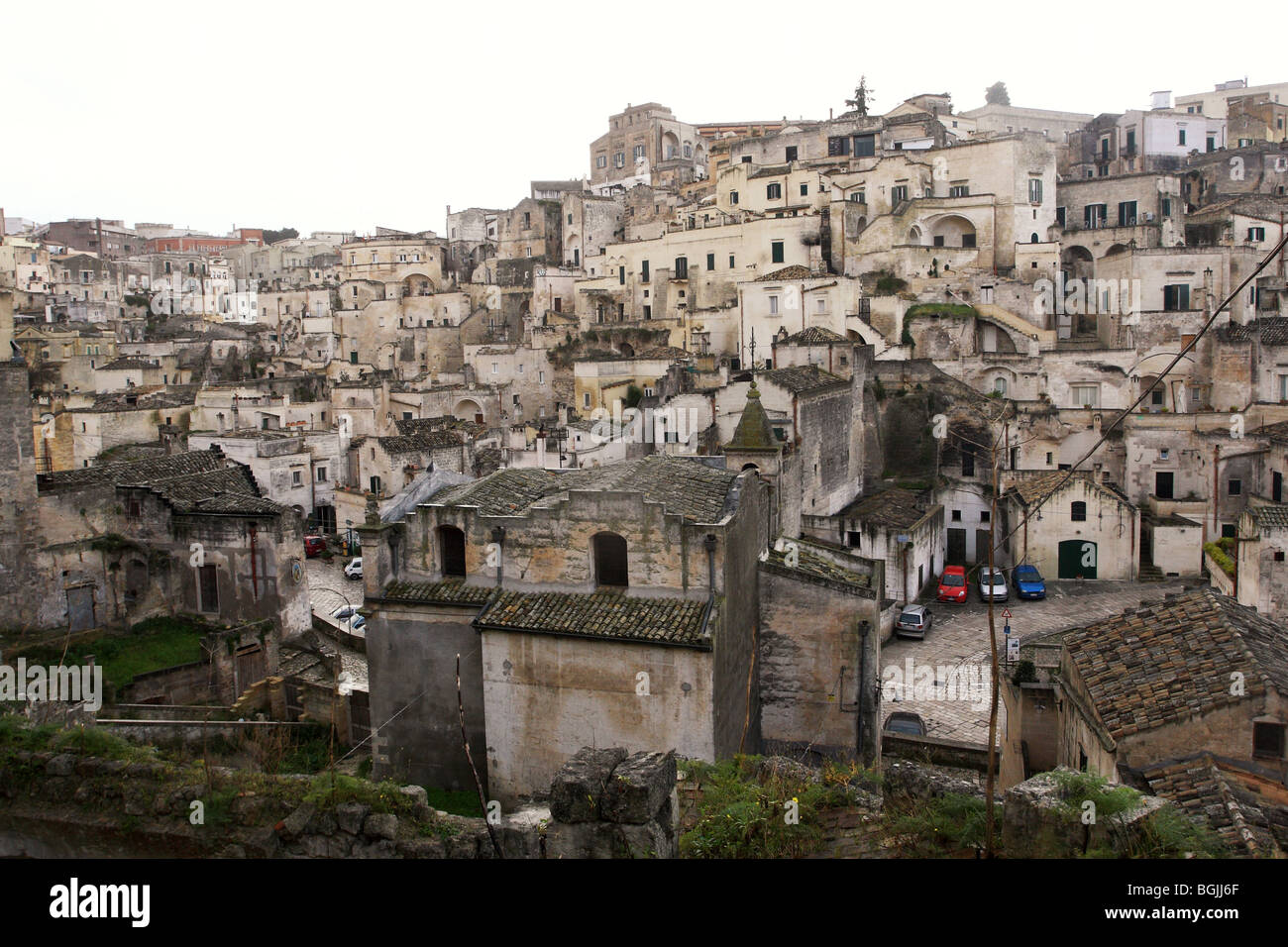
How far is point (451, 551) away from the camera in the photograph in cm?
1675

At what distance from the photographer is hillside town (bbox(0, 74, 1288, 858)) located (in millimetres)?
11867

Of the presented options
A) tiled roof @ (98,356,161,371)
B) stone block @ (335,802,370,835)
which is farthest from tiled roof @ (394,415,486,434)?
stone block @ (335,802,370,835)

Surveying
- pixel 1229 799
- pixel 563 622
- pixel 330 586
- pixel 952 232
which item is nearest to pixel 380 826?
pixel 563 622

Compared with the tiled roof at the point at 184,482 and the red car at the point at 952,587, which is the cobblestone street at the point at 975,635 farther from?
the tiled roof at the point at 184,482

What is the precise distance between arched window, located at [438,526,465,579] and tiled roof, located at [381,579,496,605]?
9.7 inches

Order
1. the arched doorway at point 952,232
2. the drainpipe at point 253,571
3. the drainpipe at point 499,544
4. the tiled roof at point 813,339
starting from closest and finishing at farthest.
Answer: the drainpipe at point 499,544, the drainpipe at point 253,571, the tiled roof at point 813,339, the arched doorway at point 952,232

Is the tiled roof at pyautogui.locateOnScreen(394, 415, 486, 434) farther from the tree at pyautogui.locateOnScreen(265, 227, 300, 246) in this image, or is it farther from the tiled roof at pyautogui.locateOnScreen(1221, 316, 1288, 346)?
the tree at pyautogui.locateOnScreen(265, 227, 300, 246)

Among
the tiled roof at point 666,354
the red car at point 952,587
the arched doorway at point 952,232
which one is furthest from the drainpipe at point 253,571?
the arched doorway at point 952,232

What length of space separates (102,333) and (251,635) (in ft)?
158

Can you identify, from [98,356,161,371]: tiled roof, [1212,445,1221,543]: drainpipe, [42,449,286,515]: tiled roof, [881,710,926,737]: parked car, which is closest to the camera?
[881,710,926,737]: parked car

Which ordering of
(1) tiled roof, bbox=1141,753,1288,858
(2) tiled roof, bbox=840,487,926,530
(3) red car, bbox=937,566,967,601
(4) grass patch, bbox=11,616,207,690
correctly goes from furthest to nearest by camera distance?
(3) red car, bbox=937,566,967,601, (2) tiled roof, bbox=840,487,926,530, (4) grass patch, bbox=11,616,207,690, (1) tiled roof, bbox=1141,753,1288,858

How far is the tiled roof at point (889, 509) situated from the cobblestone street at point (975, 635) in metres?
2.85

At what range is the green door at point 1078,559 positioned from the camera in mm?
34750
